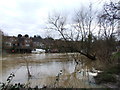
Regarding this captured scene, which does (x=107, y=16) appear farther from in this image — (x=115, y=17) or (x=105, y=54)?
(x=105, y=54)

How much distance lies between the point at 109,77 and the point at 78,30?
1917 centimetres

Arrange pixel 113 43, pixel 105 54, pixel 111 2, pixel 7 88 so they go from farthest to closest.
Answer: pixel 113 43 → pixel 105 54 → pixel 111 2 → pixel 7 88

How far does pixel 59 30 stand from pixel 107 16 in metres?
17.3

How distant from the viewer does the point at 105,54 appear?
1207 cm

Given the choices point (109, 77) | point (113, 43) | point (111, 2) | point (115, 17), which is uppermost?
point (111, 2)

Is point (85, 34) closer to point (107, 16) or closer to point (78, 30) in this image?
point (78, 30)

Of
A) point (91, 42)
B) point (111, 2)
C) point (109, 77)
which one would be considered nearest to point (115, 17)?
point (111, 2)

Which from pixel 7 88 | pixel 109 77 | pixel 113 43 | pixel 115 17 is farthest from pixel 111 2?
pixel 113 43

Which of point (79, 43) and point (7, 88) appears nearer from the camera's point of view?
point (7, 88)

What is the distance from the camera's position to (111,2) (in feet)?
18.9

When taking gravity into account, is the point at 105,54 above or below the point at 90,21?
below

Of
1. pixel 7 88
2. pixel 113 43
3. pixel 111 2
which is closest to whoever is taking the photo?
pixel 7 88

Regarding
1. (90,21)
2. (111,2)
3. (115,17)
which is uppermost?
(90,21)

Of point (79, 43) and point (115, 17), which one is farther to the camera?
point (79, 43)
